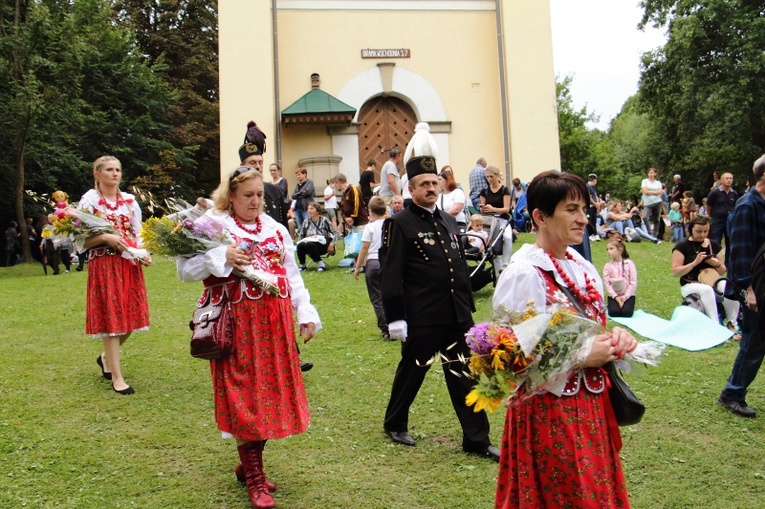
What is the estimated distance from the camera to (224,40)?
68.3ft

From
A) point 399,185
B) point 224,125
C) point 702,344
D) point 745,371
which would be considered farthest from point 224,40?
Result: point 745,371

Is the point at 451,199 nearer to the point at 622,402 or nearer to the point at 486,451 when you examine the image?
the point at 486,451

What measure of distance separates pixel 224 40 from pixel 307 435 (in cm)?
1684

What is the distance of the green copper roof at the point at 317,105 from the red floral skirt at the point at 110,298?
13970 mm

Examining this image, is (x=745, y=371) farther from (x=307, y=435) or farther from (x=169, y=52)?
(x=169, y=52)

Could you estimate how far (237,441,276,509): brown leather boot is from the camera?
4.69 m

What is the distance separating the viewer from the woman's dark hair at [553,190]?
11.1 ft

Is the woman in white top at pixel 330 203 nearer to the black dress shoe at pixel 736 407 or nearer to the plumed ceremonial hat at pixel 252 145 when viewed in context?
the plumed ceremonial hat at pixel 252 145

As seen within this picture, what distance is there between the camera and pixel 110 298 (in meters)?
7.23

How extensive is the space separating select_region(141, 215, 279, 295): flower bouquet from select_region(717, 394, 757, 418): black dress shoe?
13.6 ft

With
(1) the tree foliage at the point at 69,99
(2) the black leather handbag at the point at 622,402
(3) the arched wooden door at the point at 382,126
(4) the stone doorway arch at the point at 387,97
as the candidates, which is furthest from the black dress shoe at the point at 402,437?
(1) the tree foliage at the point at 69,99

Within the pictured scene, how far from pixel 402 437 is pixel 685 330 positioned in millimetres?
5085

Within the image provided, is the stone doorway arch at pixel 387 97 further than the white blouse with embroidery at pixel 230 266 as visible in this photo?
Yes

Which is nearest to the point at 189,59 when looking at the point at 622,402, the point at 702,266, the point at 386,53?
the point at 386,53
